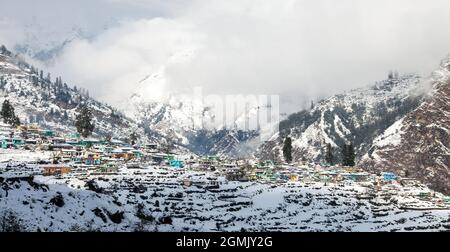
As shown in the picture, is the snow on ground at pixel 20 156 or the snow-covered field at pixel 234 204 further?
the snow on ground at pixel 20 156

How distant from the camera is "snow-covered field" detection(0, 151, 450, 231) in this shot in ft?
260

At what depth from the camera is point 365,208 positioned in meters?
159

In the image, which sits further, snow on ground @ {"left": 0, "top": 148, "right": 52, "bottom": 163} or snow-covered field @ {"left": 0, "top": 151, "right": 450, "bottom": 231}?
snow on ground @ {"left": 0, "top": 148, "right": 52, "bottom": 163}

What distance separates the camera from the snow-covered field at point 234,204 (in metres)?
79.3

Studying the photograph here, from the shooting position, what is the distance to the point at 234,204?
150m

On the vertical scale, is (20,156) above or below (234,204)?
above

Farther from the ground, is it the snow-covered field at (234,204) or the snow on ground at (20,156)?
the snow on ground at (20,156)

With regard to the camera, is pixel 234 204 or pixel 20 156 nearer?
pixel 234 204

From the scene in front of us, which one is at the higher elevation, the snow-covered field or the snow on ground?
the snow on ground
